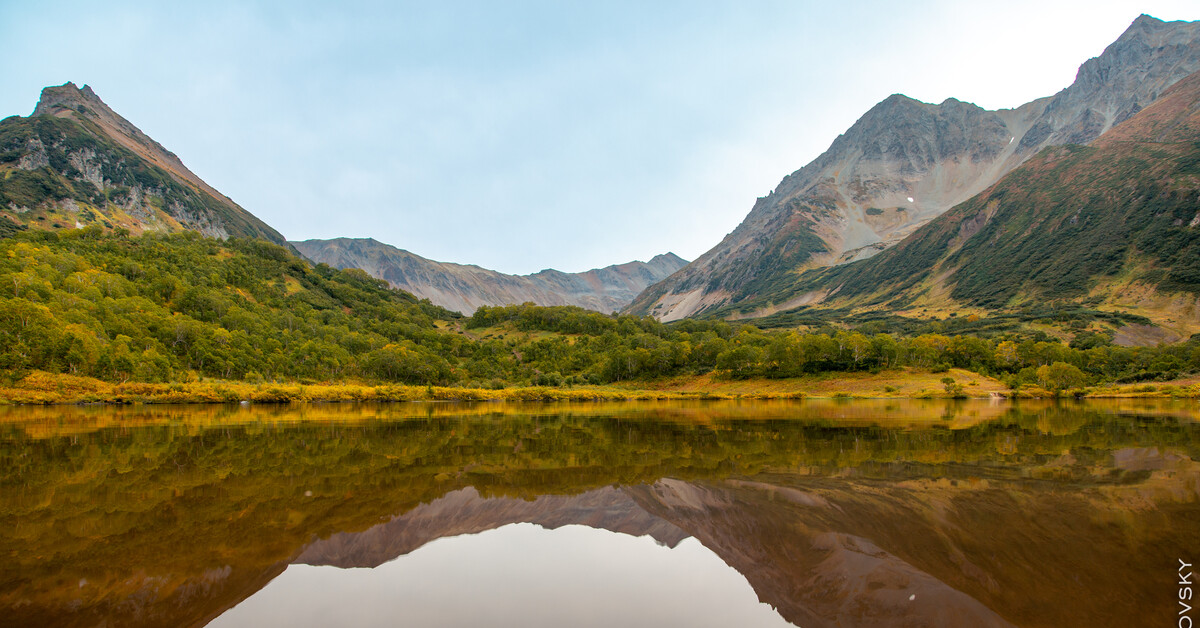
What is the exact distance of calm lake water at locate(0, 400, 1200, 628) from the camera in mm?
5953

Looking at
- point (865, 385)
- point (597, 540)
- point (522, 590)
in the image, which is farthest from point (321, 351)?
point (522, 590)

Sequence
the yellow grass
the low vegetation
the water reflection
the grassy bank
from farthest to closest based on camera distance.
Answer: the yellow grass, the low vegetation, the grassy bank, the water reflection

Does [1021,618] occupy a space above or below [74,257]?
below

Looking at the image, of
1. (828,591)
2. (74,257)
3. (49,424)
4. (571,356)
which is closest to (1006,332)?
(571,356)

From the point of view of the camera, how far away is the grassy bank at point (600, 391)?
49.7 m

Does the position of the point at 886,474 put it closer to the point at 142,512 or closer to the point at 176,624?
the point at 176,624

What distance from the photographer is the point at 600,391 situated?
270 ft

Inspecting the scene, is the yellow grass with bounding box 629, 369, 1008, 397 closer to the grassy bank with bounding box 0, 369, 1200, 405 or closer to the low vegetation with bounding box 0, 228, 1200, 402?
the grassy bank with bounding box 0, 369, 1200, 405

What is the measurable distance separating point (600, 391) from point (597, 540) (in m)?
73.6

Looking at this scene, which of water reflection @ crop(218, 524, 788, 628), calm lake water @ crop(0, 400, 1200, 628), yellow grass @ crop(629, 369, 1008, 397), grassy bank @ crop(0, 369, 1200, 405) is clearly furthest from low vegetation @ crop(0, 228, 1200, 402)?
water reflection @ crop(218, 524, 788, 628)

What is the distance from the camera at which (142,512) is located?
9523 millimetres

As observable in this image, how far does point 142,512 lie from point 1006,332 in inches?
6800

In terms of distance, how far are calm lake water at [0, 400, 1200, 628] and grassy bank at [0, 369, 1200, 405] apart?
45.6 metres

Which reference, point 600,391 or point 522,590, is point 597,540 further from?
point 600,391
